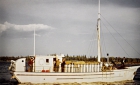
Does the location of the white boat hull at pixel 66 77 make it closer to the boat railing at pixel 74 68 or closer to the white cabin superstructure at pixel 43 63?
the boat railing at pixel 74 68

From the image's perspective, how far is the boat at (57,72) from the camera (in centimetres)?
2048

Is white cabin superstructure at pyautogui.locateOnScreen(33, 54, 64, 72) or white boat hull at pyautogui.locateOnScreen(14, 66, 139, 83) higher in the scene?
white cabin superstructure at pyautogui.locateOnScreen(33, 54, 64, 72)

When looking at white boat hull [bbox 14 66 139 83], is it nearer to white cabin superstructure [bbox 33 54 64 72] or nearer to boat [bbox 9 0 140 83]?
boat [bbox 9 0 140 83]

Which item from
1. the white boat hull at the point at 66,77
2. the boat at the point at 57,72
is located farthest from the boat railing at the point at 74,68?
the white boat hull at the point at 66,77

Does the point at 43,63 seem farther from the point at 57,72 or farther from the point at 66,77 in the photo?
the point at 66,77

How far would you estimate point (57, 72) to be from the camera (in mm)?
20719

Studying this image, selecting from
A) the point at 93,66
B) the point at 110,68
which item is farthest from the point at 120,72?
the point at 93,66

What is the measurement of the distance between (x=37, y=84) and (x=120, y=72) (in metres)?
9.37

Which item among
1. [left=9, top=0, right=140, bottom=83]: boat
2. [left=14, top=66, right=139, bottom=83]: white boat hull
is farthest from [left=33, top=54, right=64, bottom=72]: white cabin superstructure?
[left=14, top=66, right=139, bottom=83]: white boat hull

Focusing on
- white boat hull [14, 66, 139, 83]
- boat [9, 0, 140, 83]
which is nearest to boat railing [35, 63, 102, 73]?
boat [9, 0, 140, 83]

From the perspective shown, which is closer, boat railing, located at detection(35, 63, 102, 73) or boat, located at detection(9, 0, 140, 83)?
boat, located at detection(9, 0, 140, 83)

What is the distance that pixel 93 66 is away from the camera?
880 inches

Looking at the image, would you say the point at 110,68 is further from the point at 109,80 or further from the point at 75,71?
the point at 75,71

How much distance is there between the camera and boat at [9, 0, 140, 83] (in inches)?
806
